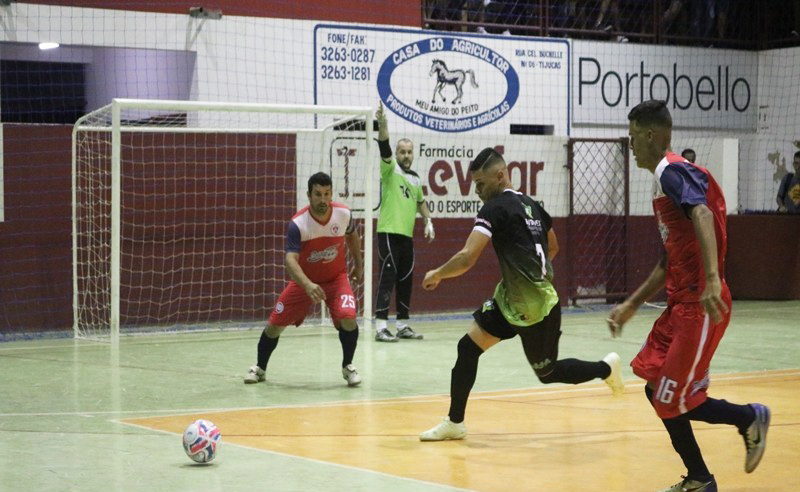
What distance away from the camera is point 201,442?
289 inches

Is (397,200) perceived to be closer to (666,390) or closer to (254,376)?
(254,376)

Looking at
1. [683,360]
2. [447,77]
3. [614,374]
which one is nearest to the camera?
[683,360]

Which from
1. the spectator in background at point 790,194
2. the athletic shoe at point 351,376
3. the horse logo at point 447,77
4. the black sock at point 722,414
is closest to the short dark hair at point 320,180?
the athletic shoe at point 351,376

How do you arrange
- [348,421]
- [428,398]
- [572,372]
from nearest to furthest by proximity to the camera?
[572,372]
[348,421]
[428,398]

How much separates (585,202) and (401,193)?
6189mm

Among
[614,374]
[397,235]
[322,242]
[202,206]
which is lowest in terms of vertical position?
[614,374]

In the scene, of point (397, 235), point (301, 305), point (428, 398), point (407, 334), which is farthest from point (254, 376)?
point (397, 235)

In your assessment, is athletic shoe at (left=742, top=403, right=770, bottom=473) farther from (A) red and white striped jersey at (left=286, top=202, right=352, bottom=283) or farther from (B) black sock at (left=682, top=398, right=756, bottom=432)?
(A) red and white striped jersey at (left=286, top=202, right=352, bottom=283)

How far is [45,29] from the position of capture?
15953 mm

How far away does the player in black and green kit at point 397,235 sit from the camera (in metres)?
14.9

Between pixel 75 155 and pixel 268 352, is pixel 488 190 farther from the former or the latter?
pixel 75 155

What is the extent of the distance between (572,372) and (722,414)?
7.01ft

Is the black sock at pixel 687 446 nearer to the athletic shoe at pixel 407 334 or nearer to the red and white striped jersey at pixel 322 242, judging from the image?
the red and white striped jersey at pixel 322 242

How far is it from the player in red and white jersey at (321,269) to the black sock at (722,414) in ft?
16.2
